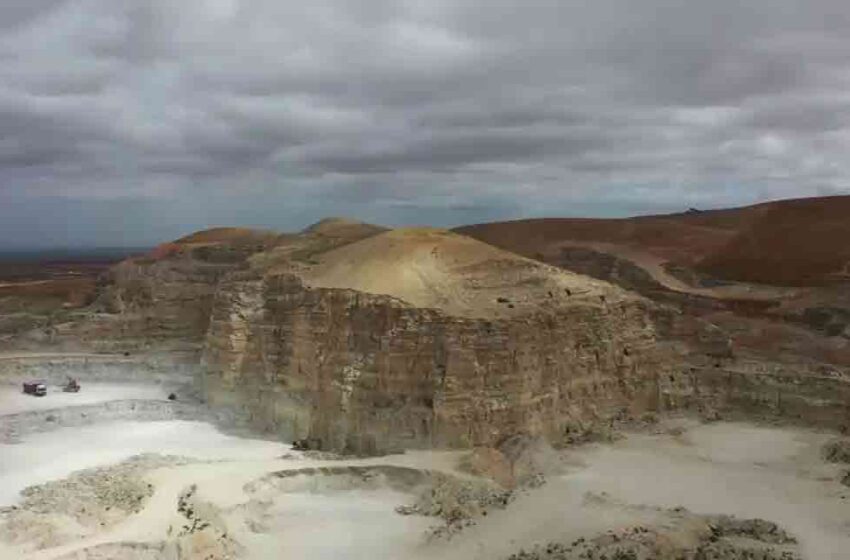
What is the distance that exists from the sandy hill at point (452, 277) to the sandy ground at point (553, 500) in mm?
5521

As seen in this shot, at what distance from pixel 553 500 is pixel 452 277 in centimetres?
969

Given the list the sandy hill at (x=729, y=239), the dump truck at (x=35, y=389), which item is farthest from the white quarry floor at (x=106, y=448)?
the sandy hill at (x=729, y=239)

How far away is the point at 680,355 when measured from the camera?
3616cm

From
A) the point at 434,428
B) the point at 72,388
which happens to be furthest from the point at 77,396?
the point at 434,428

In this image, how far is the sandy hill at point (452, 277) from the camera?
28922mm

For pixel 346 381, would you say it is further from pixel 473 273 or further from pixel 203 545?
pixel 203 545

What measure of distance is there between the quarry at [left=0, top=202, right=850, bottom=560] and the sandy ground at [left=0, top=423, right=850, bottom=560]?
→ 3.6 inches

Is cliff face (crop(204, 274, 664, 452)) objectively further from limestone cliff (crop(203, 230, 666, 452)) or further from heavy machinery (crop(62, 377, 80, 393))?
heavy machinery (crop(62, 377, 80, 393))

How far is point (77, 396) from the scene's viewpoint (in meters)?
39.5

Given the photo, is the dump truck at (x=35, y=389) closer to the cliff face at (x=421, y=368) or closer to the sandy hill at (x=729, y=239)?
the cliff face at (x=421, y=368)

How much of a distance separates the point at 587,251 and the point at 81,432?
40.7 m

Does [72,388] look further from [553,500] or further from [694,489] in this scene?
[694,489]

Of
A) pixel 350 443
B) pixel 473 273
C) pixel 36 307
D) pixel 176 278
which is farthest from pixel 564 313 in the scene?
pixel 36 307

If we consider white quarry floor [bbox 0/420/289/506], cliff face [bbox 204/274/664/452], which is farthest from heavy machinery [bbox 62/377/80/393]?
cliff face [bbox 204/274/664/452]
